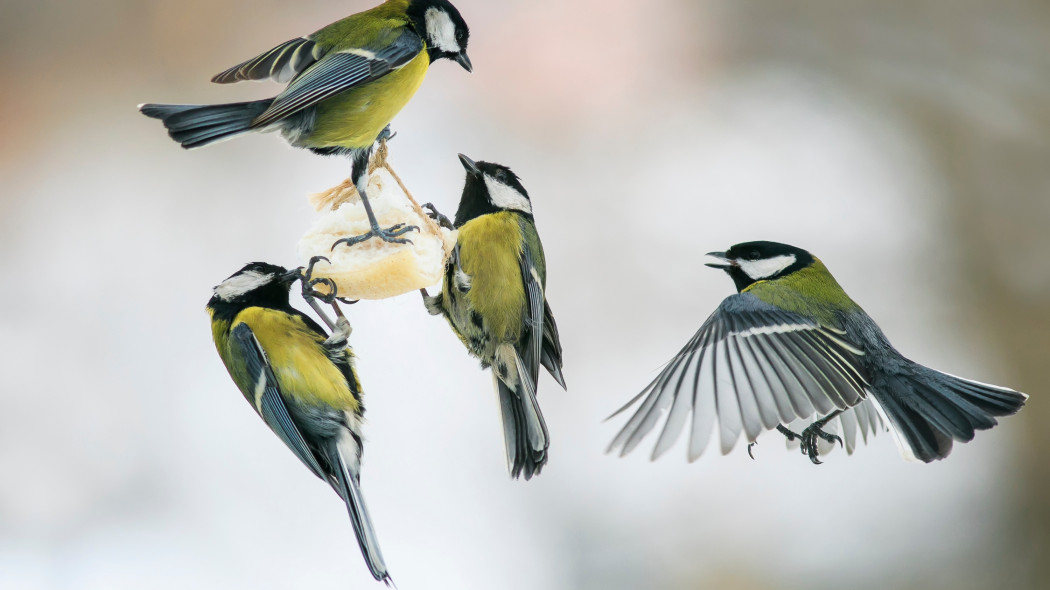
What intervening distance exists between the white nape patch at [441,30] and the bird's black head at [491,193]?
558 millimetres

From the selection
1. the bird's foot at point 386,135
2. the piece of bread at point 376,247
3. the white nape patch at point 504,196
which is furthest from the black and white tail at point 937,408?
the bird's foot at point 386,135

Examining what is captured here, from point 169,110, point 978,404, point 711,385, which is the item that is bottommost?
point 978,404

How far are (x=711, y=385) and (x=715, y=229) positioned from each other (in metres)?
1.74

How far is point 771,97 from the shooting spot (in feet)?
11.5

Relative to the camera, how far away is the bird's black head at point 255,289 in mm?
1510

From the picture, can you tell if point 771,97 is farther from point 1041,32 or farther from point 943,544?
point 943,544

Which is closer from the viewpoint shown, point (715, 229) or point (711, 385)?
point (711, 385)

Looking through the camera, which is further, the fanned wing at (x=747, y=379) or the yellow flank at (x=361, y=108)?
the fanned wing at (x=747, y=379)

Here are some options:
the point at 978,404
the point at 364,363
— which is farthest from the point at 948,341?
the point at 364,363

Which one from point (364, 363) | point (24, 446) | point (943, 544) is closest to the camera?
point (364, 363)

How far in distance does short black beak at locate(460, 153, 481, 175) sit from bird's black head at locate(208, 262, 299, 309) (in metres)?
0.39

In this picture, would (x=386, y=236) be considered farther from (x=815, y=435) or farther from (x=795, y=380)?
(x=815, y=435)

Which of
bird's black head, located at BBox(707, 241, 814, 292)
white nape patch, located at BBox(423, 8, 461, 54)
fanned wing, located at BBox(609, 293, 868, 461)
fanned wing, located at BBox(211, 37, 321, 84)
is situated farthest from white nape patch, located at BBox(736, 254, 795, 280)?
fanned wing, located at BBox(211, 37, 321, 84)

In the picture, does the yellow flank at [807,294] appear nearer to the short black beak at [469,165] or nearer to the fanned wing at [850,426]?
the fanned wing at [850,426]
